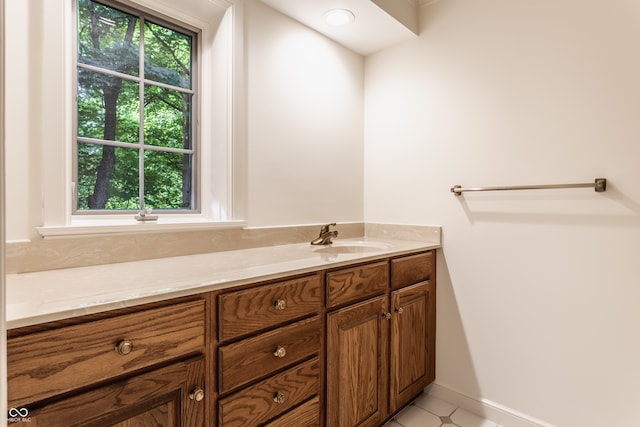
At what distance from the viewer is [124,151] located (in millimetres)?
1333

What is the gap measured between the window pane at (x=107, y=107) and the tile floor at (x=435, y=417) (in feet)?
5.87

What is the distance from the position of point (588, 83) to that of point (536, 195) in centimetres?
49

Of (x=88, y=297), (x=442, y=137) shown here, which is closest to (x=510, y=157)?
(x=442, y=137)

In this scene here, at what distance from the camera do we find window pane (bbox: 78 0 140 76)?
123 cm

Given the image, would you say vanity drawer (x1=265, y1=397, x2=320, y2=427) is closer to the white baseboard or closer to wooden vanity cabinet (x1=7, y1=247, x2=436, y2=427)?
wooden vanity cabinet (x1=7, y1=247, x2=436, y2=427)

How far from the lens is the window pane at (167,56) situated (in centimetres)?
140

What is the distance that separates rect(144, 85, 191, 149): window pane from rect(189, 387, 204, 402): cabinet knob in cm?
105

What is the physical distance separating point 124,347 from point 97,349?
50 mm

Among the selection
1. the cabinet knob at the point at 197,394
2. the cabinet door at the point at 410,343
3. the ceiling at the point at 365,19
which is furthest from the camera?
the ceiling at the point at 365,19

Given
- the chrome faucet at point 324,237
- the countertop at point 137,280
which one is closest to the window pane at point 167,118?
the countertop at point 137,280

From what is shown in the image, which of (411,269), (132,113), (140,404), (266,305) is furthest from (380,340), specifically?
(132,113)

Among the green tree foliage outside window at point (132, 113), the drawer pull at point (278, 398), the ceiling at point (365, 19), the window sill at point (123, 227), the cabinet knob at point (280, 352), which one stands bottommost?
the drawer pull at point (278, 398)

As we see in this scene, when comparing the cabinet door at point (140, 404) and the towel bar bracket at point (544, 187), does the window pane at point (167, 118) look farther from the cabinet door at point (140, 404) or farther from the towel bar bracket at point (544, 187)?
the towel bar bracket at point (544, 187)

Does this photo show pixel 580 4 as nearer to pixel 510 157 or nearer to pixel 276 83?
pixel 510 157
